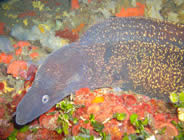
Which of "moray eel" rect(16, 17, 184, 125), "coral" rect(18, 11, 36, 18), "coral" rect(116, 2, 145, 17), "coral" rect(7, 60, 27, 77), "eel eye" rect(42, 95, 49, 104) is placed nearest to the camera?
"eel eye" rect(42, 95, 49, 104)

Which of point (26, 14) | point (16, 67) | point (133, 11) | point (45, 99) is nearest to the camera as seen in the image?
point (45, 99)

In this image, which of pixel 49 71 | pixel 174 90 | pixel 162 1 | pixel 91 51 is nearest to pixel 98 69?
pixel 91 51

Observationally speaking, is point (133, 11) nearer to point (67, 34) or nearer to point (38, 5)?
point (67, 34)

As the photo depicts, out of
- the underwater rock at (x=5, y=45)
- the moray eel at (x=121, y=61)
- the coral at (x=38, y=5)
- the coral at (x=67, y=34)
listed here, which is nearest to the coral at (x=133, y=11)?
the moray eel at (x=121, y=61)

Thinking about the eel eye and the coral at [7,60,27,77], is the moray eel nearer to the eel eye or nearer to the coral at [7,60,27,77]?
the eel eye

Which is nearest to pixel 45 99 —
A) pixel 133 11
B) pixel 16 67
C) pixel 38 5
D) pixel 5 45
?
pixel 16 67

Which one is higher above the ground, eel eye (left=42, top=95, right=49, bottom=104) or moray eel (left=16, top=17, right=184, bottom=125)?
moray eel (left=16, top=17, right=184, bottom=125)

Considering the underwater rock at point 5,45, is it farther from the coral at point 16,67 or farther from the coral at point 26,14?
the coral at point 26,14

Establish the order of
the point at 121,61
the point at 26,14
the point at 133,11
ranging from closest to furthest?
the point at 121,61 < the point at 133,11 < the point at 26,14

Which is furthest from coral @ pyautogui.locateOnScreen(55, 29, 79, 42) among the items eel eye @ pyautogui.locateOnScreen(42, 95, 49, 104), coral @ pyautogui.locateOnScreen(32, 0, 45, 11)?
eel eye @ pyautogui.locateOnScreen(42, 95, 49, 104)

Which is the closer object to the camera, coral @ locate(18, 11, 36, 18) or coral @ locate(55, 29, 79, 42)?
coral @ locate(55, 29, 79, 42)
